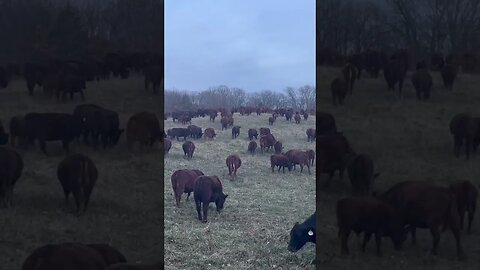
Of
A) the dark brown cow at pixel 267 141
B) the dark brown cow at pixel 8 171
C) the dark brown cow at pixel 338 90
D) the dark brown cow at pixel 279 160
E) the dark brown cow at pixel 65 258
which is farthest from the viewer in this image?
the dark brown cow at pixel 267 141

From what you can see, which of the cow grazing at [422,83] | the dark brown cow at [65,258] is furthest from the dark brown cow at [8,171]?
the cow grazing at [422,83]

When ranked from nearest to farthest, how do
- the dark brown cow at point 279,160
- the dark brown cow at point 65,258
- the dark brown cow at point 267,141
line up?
1. the dark brown cow at point 65,258
2. the dark brown cow at point 279,160
3. the dark brown cow at point 267,141

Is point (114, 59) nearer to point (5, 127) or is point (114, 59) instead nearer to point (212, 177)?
point (5, 127)

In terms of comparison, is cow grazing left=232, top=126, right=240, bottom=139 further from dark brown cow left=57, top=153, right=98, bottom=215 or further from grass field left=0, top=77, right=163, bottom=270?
dark brown cow left=57, top=153, right=98, bottom=215

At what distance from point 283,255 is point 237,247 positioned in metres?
0.56

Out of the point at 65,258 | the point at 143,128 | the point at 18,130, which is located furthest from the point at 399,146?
the point at 18,130

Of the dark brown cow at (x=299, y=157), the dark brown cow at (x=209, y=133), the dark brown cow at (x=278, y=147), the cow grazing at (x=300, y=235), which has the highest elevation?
the dark brown cow at (x=209, y=133)

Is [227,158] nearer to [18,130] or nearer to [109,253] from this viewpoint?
[109,253]

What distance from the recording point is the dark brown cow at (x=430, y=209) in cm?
587

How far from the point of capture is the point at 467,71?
5.97 meters

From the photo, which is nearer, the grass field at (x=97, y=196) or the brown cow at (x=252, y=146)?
the grass field at (x=97, y=196)

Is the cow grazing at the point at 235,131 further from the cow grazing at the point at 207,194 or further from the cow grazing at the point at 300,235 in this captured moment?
the cow grazing at the point at 300,235

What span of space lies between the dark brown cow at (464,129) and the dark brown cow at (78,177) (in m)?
3.18

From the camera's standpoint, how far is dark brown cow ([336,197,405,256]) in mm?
5934
